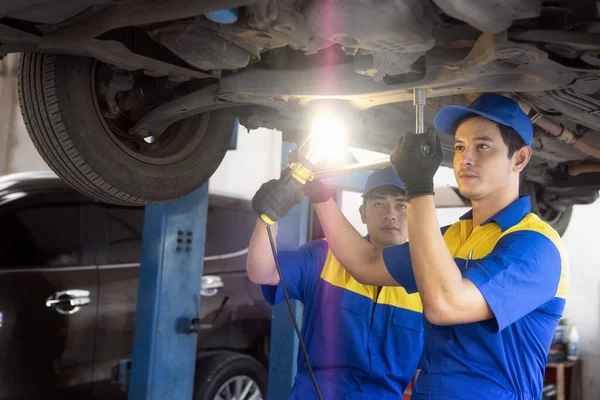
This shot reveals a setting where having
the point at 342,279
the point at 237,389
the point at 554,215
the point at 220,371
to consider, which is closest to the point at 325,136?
the point at 342,279

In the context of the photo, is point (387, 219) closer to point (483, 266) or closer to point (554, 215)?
point (483, 266)

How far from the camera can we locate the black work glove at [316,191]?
1823 millimetres

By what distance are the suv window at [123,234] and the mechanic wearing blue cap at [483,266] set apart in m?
1.64

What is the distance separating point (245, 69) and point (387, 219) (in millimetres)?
777

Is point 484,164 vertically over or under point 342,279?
over

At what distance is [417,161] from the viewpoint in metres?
1.29

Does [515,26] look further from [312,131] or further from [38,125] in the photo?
[38,125]

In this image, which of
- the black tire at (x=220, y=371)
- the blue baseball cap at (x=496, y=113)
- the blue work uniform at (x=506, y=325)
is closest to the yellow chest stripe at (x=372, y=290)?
the blue work uniform at (x=506, y=325)

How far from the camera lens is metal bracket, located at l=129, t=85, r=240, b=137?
5.82 feet

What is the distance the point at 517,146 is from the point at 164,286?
1507mm

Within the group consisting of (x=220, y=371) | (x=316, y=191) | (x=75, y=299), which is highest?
(x=316, y=191)

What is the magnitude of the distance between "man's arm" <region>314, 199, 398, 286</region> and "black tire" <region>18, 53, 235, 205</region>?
1.60 feet

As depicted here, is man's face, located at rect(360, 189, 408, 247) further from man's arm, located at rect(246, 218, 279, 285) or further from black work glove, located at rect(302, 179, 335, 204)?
man's arm, located at rect(246, 218, 279, 285)

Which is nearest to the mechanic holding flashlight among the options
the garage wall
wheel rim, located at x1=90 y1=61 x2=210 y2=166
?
wheel rim, located at x1=90 y1=61 x2=210 y2=166
